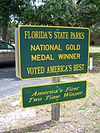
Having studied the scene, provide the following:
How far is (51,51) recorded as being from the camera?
5.08 metres

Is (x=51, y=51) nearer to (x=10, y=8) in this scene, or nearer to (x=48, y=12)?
(x=48, y=12)

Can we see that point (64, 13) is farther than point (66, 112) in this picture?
Yes

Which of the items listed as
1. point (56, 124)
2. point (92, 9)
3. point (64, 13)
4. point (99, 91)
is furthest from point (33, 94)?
point (92, 9)

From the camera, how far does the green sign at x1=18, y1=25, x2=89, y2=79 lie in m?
4.82

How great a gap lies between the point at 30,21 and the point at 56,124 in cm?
994

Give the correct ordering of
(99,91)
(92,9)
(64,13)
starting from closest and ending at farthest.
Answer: (99,91), (64,13), (92,9)

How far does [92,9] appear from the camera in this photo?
16.3 metres

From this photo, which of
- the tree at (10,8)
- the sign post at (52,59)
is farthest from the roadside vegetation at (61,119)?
the tree at (10,8)

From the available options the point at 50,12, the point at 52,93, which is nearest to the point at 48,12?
the point at 50,12

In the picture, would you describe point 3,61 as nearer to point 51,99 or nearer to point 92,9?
point 92,9

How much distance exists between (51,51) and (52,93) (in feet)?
2.40

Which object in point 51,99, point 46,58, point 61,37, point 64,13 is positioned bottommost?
point 51,99

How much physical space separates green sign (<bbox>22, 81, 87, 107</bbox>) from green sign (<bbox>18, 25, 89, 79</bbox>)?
0.21 metres

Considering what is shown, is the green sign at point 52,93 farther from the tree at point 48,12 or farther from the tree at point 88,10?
the tree at point 88,10
